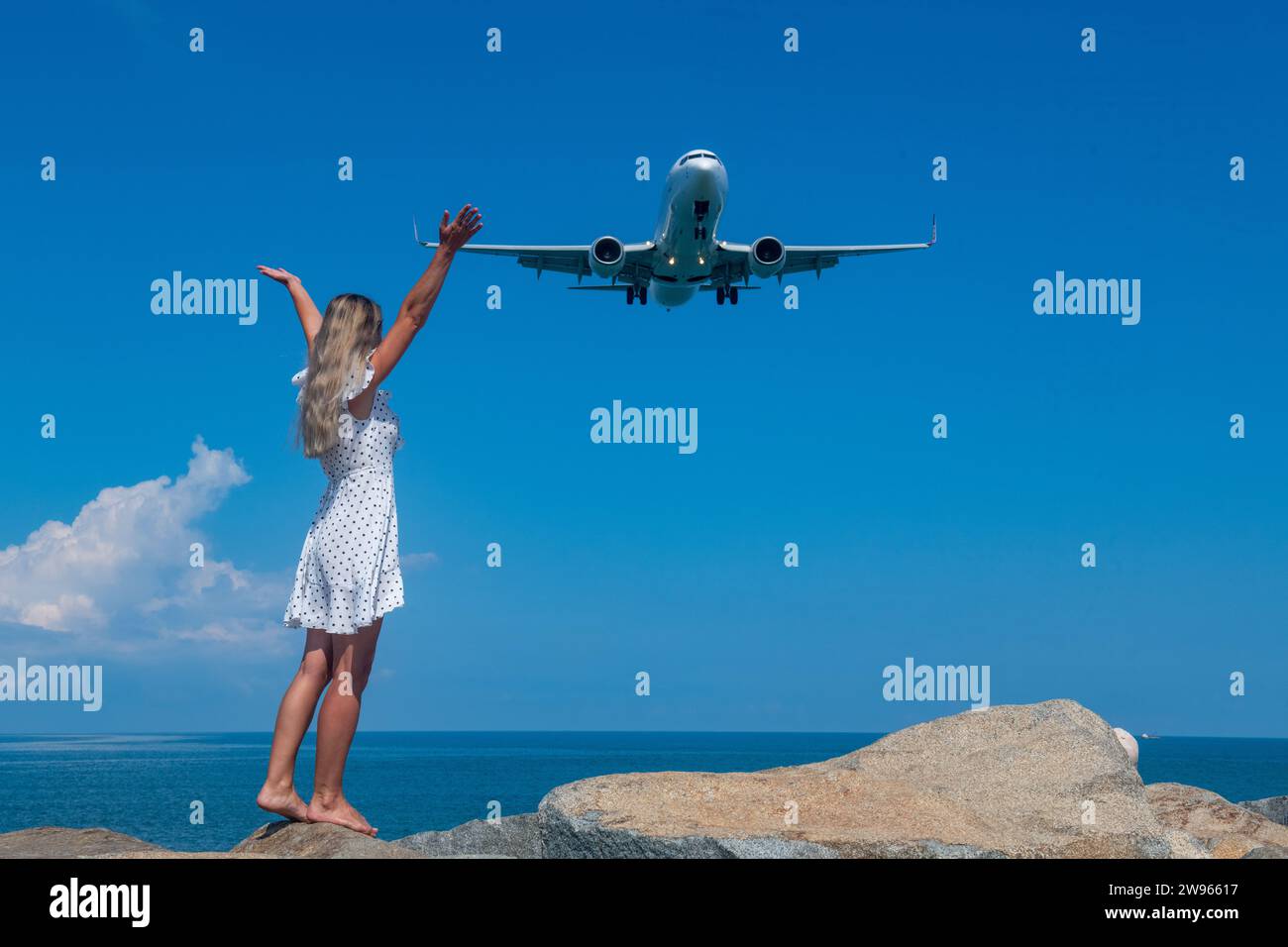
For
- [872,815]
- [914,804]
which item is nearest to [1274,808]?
[914,804]

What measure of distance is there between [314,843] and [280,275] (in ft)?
10.4

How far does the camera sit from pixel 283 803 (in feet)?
19.2

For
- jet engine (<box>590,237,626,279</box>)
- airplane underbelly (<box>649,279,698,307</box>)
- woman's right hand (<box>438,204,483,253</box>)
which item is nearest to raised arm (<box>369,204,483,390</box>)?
woman's right hand (<box>438,204,483,253</box>)

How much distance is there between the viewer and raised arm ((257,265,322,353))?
6090 mm

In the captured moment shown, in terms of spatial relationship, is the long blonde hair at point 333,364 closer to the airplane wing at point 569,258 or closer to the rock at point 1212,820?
the rock at point 1212,820

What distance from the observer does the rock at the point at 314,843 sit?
211 inches

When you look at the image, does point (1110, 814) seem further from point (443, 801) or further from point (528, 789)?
point (528, 789)

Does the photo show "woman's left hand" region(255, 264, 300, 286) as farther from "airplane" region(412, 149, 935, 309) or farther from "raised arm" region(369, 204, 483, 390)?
"airplane" region(412, 149, 935, 309)

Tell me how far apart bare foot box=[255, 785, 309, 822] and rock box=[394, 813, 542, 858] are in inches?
57.2

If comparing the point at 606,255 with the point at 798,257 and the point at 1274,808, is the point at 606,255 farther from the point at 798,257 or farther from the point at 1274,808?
the point at 1274,808

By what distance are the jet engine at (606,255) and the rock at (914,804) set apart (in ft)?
94.3
